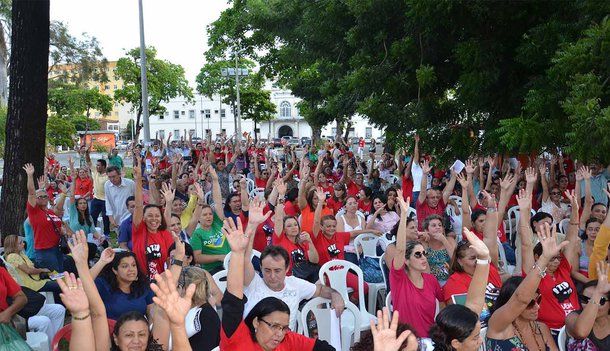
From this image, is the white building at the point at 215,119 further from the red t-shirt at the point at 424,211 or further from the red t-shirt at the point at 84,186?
the red t-shirt at the point at 424,211

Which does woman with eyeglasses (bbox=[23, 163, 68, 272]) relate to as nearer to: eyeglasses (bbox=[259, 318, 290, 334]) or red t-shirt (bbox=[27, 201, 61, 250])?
red t-shirt (bbox=[27, 201, 61, 250])

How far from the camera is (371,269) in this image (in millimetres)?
6730

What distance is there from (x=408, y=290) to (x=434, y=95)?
3.92 metres

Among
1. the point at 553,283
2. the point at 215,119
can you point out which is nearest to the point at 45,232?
the point at 553,283

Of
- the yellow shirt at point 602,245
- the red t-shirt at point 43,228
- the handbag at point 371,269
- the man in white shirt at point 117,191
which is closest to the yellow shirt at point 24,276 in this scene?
the red t-shirt at point 43,228

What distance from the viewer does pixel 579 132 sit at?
14.8ft

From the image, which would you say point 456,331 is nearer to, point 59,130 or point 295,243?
point 295,243

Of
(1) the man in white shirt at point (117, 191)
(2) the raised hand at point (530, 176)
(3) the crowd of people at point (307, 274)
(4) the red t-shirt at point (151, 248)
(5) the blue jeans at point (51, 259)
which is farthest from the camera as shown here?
(1) the man in white shirt at point (117, 191)

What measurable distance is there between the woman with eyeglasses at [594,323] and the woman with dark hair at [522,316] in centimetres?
18

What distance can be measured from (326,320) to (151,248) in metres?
1.90

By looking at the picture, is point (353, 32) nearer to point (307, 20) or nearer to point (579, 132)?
point (307, 20)

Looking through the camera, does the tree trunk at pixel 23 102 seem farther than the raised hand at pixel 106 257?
Yes

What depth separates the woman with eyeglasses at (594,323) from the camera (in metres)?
3.89

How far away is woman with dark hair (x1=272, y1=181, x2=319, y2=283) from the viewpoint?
609 centimetres
